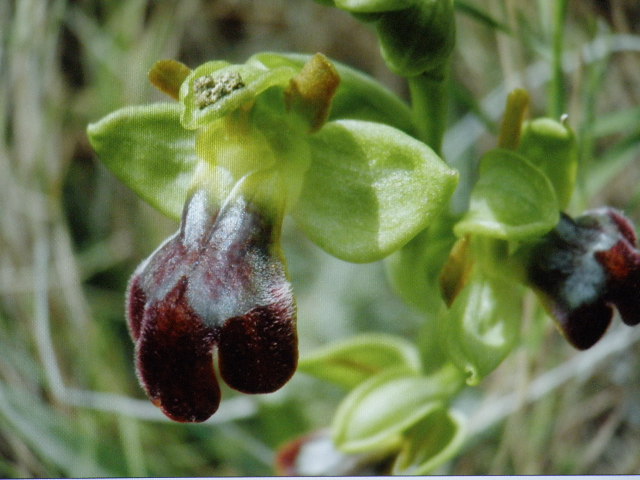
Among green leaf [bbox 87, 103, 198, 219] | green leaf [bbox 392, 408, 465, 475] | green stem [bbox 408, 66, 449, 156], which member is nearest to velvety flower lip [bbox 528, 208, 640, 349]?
green stem [bbox 408, 66, 449, 156]

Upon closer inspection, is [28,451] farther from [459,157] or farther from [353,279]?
[459,157]

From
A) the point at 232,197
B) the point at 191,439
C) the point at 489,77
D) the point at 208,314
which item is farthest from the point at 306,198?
the point at 489,77

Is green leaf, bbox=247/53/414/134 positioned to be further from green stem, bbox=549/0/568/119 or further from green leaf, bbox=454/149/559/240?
green stem, bbox=549/0/568/119

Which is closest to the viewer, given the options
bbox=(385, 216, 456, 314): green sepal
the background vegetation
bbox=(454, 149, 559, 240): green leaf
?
bbox=(454, 149, 559, 240): green leaf

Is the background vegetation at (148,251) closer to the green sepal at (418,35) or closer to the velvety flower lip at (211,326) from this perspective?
the green sepal at (418,35)

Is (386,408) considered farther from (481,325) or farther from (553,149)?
(553,149)


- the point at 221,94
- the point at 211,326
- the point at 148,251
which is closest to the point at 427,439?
the point at 211,326
